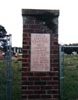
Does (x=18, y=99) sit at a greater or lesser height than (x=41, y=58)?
lesser

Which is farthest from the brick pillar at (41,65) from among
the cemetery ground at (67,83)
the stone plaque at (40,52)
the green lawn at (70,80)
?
the green lawn at (70,80)

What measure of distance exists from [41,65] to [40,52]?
320 millimetres

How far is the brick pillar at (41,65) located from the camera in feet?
38.8

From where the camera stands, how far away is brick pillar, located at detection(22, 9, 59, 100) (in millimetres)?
11820

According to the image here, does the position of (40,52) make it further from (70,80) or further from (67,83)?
(70,80)

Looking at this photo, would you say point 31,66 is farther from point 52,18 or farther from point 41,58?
point 52,18

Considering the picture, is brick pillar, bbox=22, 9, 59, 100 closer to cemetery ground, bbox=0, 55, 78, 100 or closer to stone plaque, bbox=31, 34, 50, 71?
stone plaque, bbox=31, 34, 50, 71

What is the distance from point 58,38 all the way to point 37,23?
2.09 feet

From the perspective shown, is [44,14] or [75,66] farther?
[75,66]

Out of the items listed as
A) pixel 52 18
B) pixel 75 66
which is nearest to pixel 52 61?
pixel 52 18

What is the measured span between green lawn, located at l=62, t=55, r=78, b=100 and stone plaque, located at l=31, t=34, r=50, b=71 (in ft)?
5.97

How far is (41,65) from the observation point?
464 inches

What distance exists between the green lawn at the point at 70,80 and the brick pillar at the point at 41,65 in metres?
1.47

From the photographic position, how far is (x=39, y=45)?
38.5 ft
